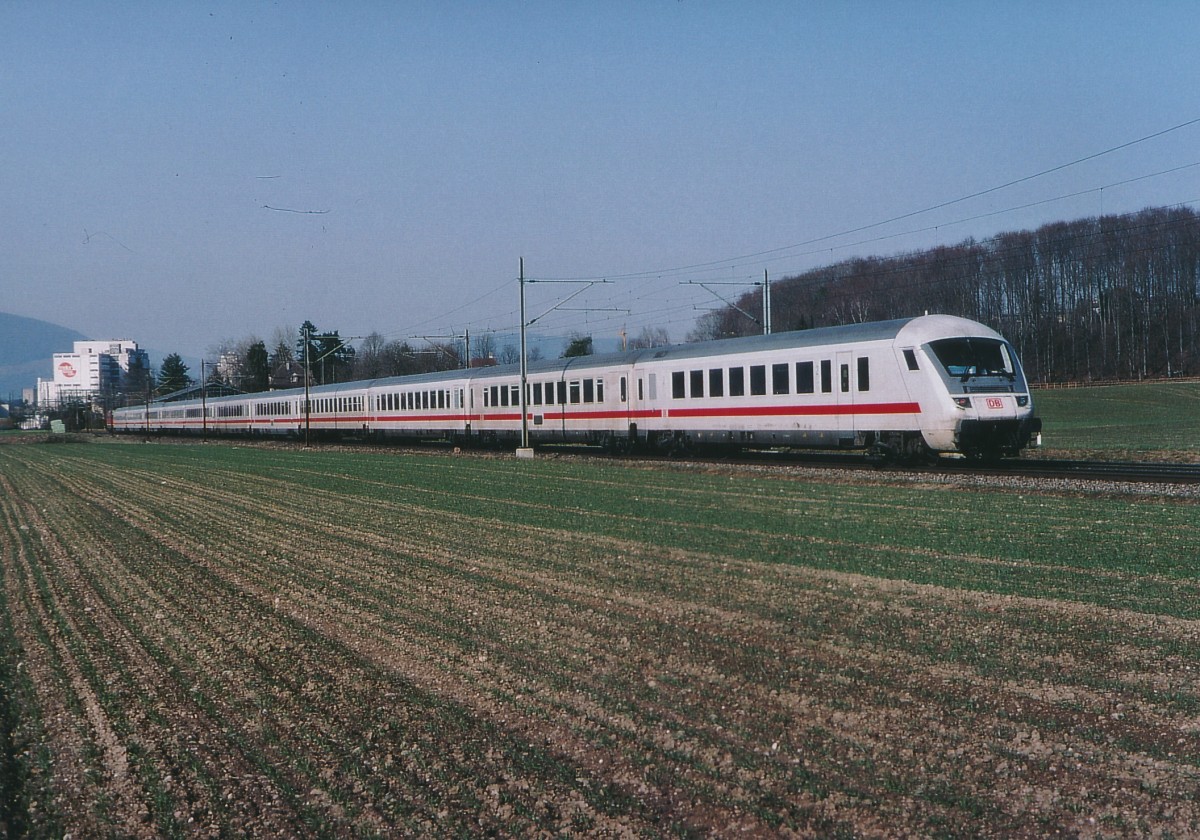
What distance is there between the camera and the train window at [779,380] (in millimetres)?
25625

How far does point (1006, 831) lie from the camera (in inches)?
186

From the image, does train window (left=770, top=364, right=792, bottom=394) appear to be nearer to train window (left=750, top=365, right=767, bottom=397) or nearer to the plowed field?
train window (left=750, top=365, right=767, bottom=397)

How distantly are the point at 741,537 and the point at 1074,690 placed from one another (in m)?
6.95

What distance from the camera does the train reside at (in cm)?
2150

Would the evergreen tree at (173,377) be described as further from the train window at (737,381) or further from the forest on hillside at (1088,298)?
the train window at (737,381)

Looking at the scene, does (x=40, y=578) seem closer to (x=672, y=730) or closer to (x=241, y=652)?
(x=241, y=652)

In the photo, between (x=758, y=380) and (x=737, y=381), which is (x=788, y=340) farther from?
(x=737, y=381)

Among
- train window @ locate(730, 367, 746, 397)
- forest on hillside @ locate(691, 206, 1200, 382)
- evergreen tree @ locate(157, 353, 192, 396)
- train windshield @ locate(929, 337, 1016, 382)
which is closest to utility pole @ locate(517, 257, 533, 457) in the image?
train window @ locate(730, 367, 746, 397)

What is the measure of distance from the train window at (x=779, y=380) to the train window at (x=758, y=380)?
299 mm

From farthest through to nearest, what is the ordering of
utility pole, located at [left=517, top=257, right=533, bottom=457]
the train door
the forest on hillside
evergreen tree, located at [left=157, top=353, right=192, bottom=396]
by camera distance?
evergreen tree, located at [left=157, top=353, right=192, bottom=396] < the forest on hillside < utility pole, located at [left=517, top=257, right=533, bottom=457] < the train door

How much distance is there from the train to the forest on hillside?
3464cm

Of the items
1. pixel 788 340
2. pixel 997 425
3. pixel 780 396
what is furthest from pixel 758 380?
pixel 997 425

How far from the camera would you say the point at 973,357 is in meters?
21.8

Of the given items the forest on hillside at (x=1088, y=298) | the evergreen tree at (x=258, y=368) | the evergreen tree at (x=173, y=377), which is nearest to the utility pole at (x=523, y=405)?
the forest on hillside at (x=1088, y=298)
